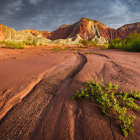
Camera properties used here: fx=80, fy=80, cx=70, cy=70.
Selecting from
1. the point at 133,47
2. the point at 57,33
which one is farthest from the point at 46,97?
the point at 57,33

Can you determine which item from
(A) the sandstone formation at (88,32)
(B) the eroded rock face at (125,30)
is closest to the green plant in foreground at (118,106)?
(A) the sandstone formation at (88,32)

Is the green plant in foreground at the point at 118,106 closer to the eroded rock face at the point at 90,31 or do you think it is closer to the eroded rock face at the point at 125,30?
the eroded rock face at the point at 90,31

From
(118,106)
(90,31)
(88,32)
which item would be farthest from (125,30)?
(118,106)

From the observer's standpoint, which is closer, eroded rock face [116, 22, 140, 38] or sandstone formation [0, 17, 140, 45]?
sandstone formation [0, 17, 140, 45]

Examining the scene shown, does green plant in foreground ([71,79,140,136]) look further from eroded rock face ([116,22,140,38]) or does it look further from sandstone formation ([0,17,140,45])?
eroded rock face ([116,22,140,38])

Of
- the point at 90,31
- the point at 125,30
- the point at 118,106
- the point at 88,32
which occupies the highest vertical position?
the point at 125,30

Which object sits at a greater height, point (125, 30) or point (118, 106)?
point (125, 30)

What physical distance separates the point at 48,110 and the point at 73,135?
46 centimetres

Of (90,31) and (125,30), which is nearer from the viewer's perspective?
(90,31)

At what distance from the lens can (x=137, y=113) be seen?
37.2 inches

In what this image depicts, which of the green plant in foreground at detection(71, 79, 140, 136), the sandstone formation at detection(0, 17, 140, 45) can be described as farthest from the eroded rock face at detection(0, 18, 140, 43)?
the green plant in foreground at detection(71, 79, 140, 136)

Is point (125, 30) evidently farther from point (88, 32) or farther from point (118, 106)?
point (118, 106)

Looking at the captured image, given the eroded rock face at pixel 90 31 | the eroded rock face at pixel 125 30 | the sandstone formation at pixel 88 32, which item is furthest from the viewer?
the eroded rock face at pixel 125 30

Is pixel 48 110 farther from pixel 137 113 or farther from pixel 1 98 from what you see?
pixel 137 113
